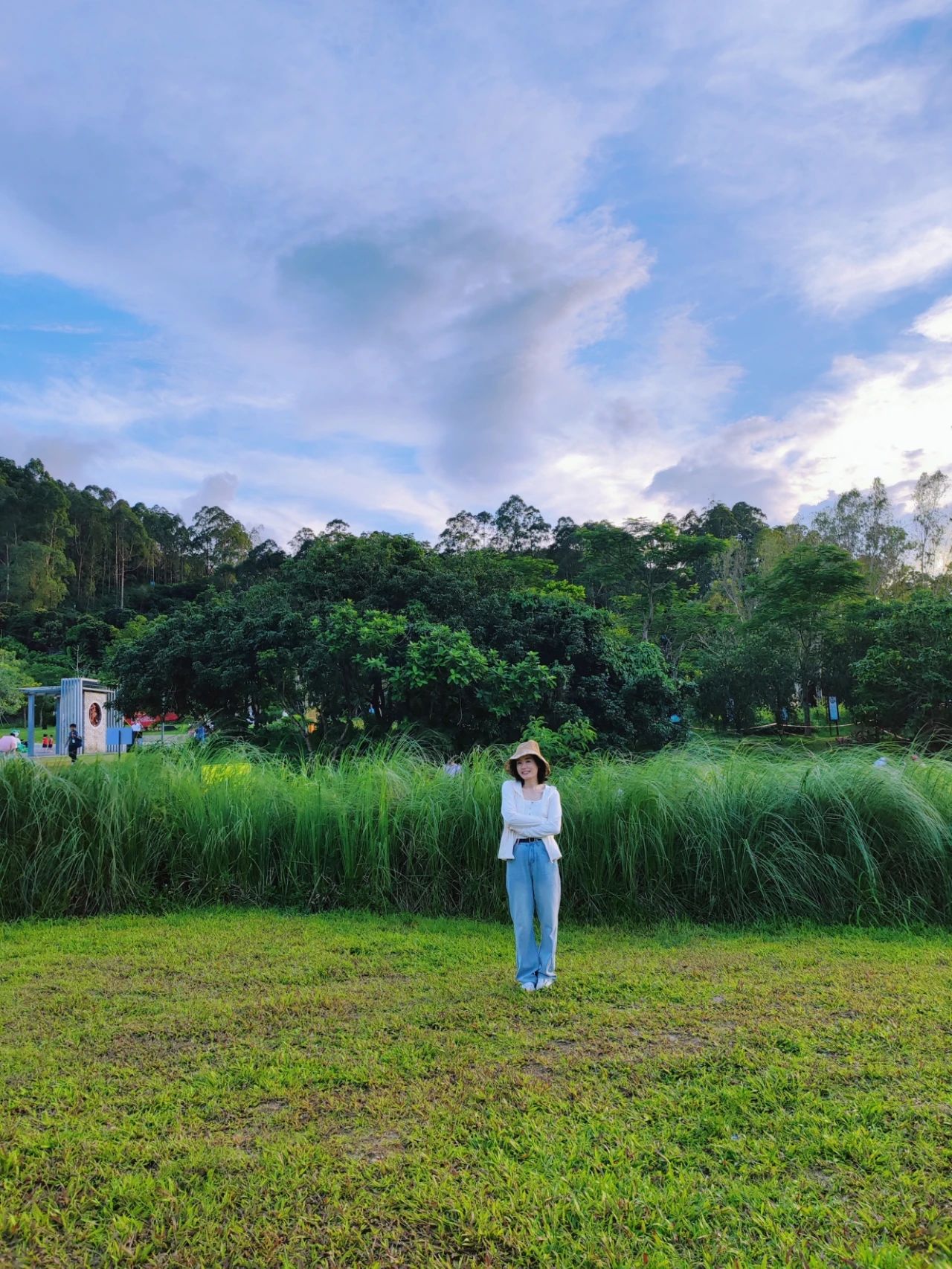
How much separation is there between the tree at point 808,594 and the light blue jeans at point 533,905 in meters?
23.1

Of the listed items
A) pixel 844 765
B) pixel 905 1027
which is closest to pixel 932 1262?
pixel 905 1027

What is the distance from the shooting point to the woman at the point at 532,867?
3957 millimetres

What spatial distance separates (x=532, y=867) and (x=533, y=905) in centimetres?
22

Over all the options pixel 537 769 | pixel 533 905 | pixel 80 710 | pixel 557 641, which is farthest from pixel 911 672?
pixel 80 710

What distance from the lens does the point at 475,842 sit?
5770 mm

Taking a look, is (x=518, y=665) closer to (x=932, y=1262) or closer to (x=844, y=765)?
(x=844, y=765)

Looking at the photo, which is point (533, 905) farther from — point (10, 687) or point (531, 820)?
point (10, 687)

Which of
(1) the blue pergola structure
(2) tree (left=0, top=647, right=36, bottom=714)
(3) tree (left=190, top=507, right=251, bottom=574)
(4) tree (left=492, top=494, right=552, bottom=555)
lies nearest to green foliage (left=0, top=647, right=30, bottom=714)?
(2) tree (left=0, top=647, right=36, bottom=714)

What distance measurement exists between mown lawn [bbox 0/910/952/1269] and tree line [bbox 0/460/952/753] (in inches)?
266

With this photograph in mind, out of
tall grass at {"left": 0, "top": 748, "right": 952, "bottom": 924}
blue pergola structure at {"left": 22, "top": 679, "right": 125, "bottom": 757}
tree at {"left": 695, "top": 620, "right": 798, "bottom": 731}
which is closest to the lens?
tall grass at {"left": 0, "top": 748, "right": 952, "bottom": 924}

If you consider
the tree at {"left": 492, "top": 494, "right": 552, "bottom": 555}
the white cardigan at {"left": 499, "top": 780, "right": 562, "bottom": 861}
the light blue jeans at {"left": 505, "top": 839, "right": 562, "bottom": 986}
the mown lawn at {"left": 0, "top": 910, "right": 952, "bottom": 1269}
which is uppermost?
the tree at {"left": 492, "top": 494, "right": 552, "bottom": 555}

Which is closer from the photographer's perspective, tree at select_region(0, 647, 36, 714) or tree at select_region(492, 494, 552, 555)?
tree at select_region(0, 647, 36, 714)

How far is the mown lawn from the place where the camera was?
2.05 meters

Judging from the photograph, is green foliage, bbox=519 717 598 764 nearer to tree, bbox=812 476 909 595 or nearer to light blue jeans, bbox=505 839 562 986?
light blue jeans, bbox=505 839 562 986
